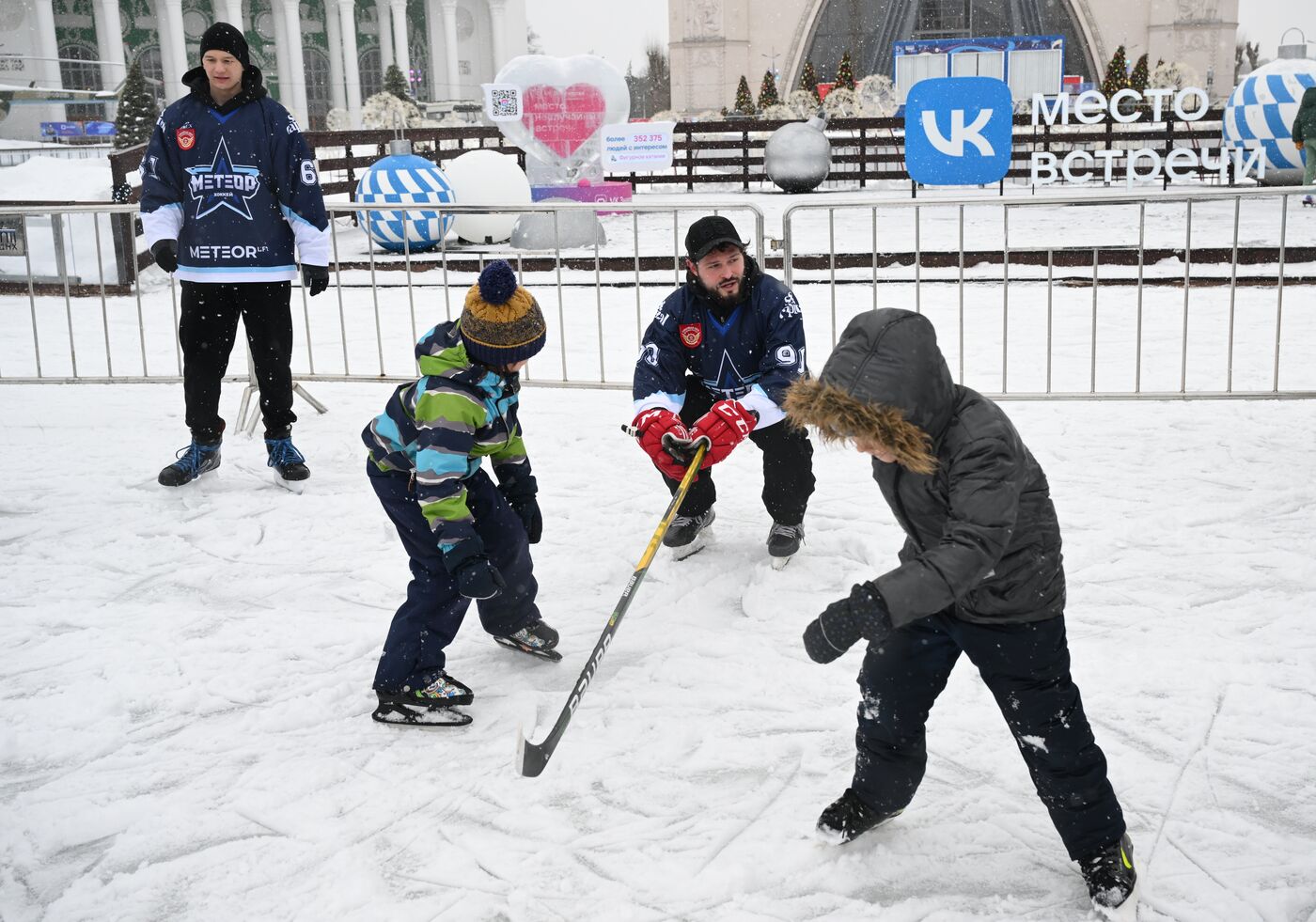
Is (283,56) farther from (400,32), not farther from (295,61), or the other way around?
(400,32)

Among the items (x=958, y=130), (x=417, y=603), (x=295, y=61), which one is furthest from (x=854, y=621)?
(x=295, y=61)

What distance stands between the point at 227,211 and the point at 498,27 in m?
51.4

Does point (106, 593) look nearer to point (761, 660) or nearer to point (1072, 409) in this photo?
point (761, 660)

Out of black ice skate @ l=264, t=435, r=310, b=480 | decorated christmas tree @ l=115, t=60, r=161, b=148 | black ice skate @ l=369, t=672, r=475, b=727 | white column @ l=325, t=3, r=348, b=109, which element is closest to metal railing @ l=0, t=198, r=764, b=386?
black ice skate @ l=264, t=435, r=310, b=480

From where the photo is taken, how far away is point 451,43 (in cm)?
5034

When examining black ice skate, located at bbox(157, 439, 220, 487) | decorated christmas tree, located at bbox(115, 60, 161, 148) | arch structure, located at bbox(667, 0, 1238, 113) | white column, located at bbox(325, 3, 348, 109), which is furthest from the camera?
white column, located at bbox(325, 3, 348, 109)

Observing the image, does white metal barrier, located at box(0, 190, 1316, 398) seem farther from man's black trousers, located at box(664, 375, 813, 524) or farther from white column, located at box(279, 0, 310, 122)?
white column, located at box(279, 0, 310, 122)

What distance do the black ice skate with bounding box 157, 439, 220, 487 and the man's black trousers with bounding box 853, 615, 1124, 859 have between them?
4011 mm

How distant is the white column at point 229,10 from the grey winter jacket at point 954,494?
45.1m

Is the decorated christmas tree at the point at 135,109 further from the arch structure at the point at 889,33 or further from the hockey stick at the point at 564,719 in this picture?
the arch structure at the point at 889,33

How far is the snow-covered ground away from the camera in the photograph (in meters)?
2.62

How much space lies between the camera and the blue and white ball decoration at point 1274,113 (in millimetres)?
17172

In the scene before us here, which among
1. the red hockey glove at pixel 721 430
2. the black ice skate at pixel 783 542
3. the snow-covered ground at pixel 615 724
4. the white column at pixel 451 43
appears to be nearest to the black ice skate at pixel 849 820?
the snow-covered ground at pixel 615 724

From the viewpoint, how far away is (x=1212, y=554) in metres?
4.43
